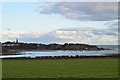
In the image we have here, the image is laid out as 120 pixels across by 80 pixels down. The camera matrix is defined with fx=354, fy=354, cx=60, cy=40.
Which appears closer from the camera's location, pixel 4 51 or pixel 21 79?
pixel 21 79

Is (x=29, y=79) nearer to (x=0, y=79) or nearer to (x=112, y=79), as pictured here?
(x=0, y=79)

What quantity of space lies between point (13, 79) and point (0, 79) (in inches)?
47.6

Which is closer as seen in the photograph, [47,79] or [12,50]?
[47,79]

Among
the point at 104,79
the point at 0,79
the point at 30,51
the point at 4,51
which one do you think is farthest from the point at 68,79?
the point at 30,51

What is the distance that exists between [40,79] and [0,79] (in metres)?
2.89

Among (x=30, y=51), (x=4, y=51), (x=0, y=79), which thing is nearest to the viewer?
(x=0, y=79)

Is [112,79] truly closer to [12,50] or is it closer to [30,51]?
[12,50]

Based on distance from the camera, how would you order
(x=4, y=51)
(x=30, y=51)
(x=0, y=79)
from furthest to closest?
(x=30, y=51) < (x=4, y=51) < (x=0, y=79)

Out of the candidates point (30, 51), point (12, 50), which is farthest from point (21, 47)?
point (30, 51)

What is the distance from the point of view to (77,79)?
85.0ft

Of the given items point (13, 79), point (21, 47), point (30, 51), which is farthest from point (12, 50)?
point (13, 79)

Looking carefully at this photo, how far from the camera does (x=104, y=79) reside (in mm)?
26016

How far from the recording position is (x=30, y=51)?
523 feet

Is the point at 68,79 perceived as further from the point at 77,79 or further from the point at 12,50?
the point at 12,50
